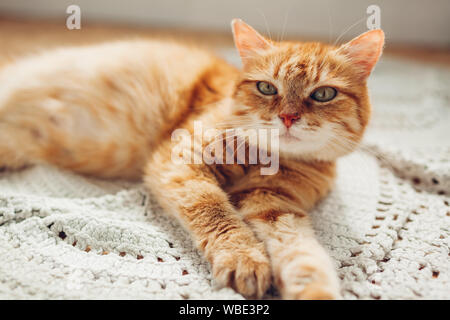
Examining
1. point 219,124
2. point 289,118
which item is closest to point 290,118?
point 289,118

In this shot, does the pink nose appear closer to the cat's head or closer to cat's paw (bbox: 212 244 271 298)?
the cat's head

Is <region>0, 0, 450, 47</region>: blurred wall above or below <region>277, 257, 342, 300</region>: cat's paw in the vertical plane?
above

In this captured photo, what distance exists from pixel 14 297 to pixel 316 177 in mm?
962

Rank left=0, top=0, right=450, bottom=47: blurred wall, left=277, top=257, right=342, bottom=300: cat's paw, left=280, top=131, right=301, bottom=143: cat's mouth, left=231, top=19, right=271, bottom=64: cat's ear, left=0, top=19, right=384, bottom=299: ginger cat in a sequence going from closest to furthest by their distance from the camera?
left=277, top=257, right=342, bottom=300: cat's paw < left=0, top=19, right=384, bottom=299: ginger cat < left=280, top=131, right=301, bottom=143: cat's mouth < left=231, top=19, right=271, bottom=64: cat's ear < left=0, top=0, right=450, bottom=47: blurred wall

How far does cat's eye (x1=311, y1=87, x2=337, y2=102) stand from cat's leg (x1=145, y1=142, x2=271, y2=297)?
431mm

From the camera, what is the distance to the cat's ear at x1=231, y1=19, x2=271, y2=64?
1.23 m

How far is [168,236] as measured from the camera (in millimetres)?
1097

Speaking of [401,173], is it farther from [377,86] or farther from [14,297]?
[14,297]

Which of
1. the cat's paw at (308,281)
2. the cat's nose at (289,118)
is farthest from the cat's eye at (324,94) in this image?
the cat's paw at (308,281)

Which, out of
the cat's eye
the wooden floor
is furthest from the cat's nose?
the wooden floor

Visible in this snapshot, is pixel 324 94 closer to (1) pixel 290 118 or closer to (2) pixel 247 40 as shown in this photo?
(1) pixel 290 118

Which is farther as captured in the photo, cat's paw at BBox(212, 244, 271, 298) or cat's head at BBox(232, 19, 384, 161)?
cat's head at BBox(232, 19, 384, 161)

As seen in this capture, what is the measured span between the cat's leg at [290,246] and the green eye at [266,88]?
33 cm

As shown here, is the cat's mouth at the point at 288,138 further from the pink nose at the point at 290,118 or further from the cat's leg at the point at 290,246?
the cat's leg at the point at 290,246
